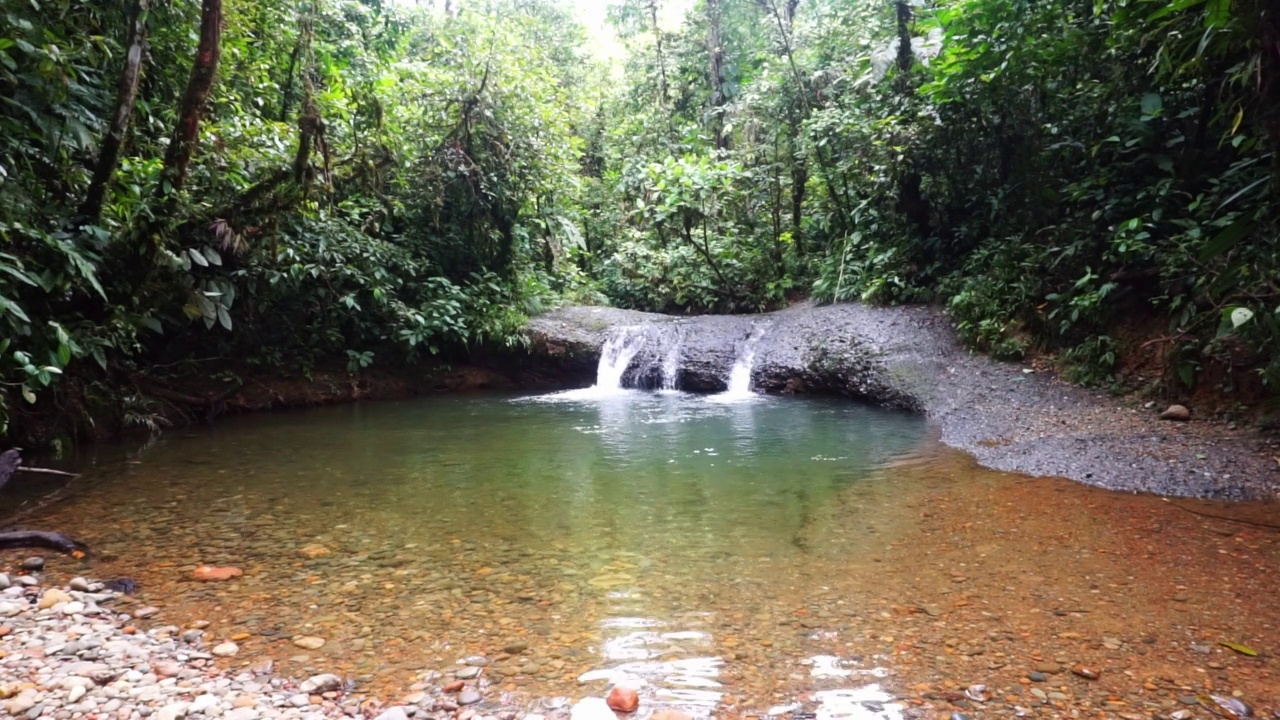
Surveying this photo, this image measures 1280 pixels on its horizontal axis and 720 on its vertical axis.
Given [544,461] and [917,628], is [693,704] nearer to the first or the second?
[917,628]

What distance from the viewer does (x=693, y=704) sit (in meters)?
2.55

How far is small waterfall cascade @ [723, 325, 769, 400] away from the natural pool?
4277 mm

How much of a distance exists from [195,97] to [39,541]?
161 inches

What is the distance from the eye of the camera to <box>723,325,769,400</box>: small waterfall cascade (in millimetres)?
10906

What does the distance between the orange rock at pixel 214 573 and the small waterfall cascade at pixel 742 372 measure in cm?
766

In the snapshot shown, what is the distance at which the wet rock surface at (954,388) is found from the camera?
506 centimetres

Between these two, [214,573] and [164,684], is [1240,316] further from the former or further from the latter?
[214,573]

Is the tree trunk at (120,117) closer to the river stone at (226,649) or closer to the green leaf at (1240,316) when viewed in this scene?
the river stone at (226,649)

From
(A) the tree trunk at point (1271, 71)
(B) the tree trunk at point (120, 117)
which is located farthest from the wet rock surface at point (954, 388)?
Result: (B) the tree trunk at point (120, 117)

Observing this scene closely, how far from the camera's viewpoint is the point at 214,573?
3.81 m

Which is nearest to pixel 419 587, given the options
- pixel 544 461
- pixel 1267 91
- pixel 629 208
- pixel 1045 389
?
pixel 544 461

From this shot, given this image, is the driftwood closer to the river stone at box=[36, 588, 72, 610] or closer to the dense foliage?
the river stone at box=[36, 588, 72, 610]

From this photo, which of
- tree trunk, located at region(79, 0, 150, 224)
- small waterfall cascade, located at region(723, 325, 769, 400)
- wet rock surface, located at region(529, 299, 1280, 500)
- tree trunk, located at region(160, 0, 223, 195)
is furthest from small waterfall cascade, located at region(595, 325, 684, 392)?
tree trunk, located at region(79, 0, 150, 224)

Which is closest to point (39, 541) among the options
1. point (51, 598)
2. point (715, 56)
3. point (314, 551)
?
point (51, 598)
